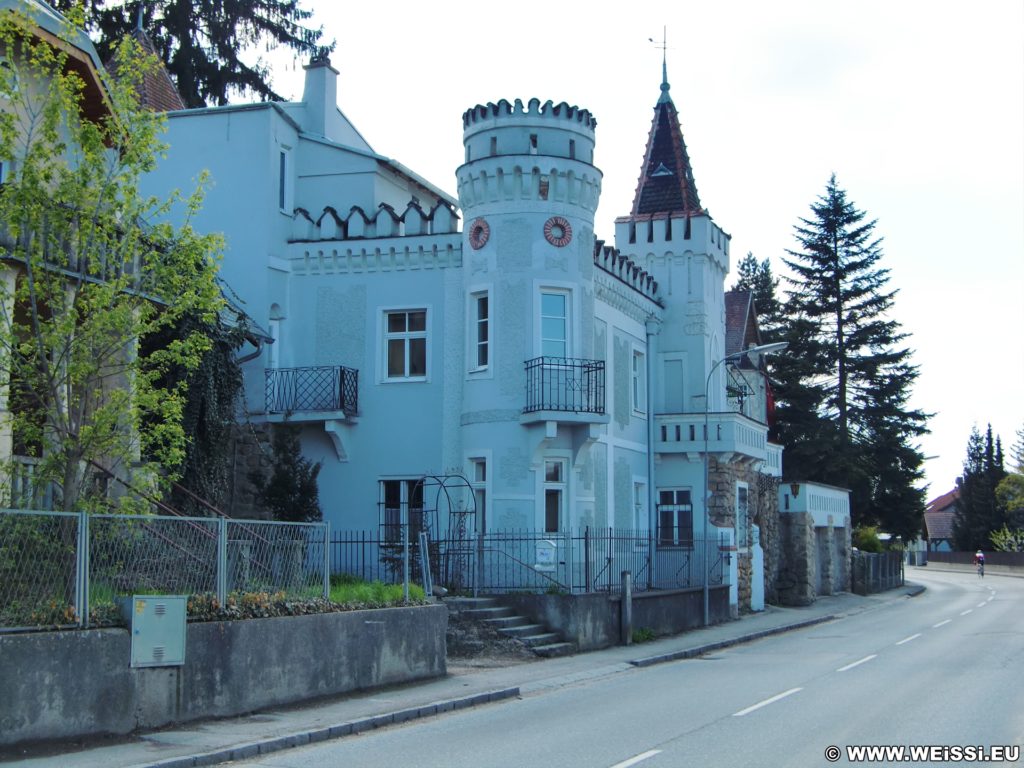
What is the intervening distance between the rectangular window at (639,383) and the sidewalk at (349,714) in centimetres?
768

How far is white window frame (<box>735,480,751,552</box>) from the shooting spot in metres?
34.5

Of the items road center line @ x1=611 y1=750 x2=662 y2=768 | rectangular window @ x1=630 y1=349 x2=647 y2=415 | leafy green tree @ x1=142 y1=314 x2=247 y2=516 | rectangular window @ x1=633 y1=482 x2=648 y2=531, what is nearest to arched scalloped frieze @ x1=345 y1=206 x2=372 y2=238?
leafy green tree @ x1=142 y1=314 x2=247 y2=516

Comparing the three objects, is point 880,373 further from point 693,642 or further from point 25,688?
point 25,688

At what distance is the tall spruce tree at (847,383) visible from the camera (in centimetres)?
6028

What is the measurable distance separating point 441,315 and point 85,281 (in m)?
13.7

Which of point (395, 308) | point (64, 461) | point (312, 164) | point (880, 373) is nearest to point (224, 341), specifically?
point (395, 308)

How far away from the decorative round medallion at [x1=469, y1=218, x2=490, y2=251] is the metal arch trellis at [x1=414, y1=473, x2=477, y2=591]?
5.01 meters

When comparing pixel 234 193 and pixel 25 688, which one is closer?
pixel 25 688

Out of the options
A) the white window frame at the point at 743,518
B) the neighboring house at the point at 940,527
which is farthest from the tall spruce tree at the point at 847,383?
the neighboring house at the point at 940,527

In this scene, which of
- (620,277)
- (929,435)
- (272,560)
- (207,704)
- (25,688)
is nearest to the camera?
(25,688)

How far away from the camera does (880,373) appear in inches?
2472

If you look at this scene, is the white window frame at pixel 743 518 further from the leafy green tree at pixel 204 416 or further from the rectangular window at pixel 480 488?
the leafy green tree at pixel 204 416

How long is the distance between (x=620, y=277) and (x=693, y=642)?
30.5 feet

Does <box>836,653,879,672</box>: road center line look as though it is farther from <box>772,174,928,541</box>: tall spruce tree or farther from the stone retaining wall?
<box>772,174,928,541</box>: tall spruce tree
